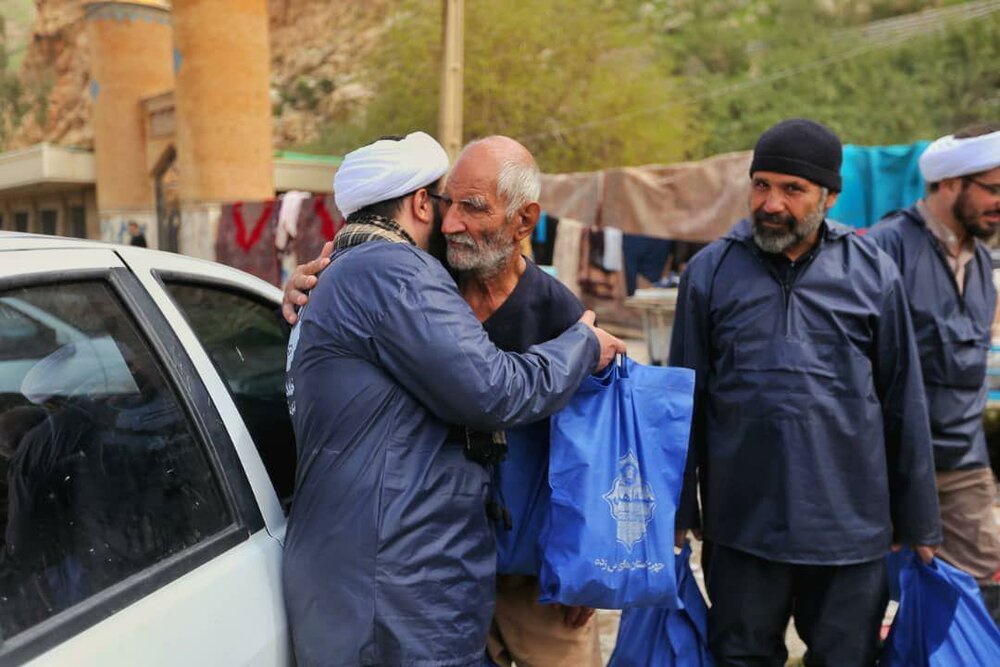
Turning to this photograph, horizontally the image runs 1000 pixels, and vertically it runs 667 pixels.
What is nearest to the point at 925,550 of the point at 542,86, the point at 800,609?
the point at 800,609

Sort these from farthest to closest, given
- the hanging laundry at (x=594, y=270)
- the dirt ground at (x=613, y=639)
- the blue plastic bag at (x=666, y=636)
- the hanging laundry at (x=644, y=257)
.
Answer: the hanging laundry at (x=644, y=257) < the hanging laundry at (x=594, y=270) < the dirt ground at (x=613, y=639) < the blue plastic bag at (x=666, y=636)

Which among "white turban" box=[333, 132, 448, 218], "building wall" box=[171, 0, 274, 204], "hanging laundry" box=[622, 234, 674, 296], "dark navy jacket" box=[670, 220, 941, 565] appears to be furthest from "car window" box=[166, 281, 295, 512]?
"building wall" box=[171, 0, 274, 204]

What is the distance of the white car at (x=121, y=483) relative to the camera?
1318 millimetres

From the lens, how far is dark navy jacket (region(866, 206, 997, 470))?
9.19 ft

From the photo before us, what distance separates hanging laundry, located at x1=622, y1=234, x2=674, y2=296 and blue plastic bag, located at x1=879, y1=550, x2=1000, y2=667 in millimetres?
8622

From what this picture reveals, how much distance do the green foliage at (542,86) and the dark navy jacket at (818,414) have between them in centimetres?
2272

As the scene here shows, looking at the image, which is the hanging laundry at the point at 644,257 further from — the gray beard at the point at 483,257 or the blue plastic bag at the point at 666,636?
the gray beard at the point at 483,257

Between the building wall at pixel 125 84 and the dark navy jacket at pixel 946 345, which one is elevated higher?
the building wall at pixel 125 84

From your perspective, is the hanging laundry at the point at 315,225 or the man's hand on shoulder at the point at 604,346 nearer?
the man's hand on shoulder at the point at 604,346

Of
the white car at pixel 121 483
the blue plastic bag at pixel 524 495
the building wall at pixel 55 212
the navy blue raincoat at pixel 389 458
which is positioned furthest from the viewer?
the building wall at pixel 55 212

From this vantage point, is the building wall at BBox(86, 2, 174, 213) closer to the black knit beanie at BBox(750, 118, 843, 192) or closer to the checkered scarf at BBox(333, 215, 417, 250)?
the black knit beanie at BBox(750, 118, 843, 192)

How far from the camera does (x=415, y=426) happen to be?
5.59ft

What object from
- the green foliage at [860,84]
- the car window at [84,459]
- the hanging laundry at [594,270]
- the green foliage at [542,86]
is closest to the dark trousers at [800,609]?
the car window at [84,459]

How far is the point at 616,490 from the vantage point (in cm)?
200
